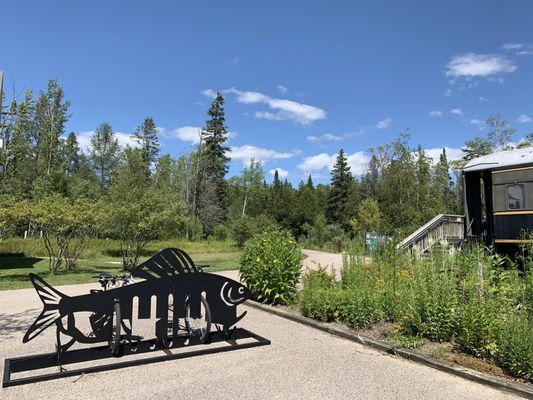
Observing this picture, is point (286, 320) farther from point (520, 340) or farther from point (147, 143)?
point (147, 143)

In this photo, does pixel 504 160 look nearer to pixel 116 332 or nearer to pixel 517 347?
pixel 517 347

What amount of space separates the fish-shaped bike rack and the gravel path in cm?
29

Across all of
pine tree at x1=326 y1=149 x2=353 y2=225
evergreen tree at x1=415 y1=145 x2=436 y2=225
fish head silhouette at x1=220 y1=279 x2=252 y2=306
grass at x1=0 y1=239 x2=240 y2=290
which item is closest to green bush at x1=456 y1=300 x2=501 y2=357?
fish head silhouette at x1=220 y1=279 x2=252 y2=306

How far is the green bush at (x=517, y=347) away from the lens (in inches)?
179

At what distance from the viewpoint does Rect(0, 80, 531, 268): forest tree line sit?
51.2ft

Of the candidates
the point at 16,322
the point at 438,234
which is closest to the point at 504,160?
the point at 438,234

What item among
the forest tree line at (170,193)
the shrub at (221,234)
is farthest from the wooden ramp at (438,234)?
the shrub at (221,234)

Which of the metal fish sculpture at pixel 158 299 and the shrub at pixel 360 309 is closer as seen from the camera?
the metal fish sculpture at pixel 158 299

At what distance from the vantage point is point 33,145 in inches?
1645

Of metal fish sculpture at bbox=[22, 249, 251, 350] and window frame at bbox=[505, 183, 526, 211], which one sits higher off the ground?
window frame at bbox=[505, 183, 526, 211]

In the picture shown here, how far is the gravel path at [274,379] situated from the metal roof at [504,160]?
24.1 ft

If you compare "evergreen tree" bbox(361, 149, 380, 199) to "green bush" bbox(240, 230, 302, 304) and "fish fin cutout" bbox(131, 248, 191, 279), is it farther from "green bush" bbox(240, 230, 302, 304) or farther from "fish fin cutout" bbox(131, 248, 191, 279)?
"fish fin cutout" bbox(131, 248, 191, 279)

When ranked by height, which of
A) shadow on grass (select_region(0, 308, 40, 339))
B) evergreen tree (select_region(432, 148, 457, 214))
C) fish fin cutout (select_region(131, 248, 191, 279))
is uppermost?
evergreen tree (select_region(432, 148, 457, 214))

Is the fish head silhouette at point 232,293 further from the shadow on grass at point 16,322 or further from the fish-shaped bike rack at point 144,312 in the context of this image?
the shadow on grass at point 16,322
